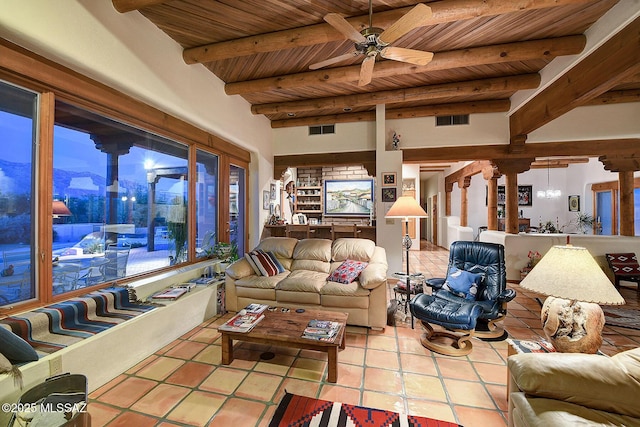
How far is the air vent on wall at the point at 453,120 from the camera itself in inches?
198

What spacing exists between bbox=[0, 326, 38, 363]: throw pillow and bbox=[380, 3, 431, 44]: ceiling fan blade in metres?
3.26

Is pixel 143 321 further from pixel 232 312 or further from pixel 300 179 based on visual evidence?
pixel 300 179

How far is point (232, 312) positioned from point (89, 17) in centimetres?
326

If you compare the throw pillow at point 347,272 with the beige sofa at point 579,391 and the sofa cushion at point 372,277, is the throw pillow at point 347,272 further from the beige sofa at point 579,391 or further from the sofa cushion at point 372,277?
the beige sofa at point 579,391

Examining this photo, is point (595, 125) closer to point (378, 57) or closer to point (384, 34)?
point (378, 57)

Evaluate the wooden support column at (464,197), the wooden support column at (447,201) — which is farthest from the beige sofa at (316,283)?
the wooden support column at (447,201)

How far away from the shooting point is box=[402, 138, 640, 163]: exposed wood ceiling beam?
4.61m

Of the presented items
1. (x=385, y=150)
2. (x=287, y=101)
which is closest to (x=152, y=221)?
(x=287, y=101)

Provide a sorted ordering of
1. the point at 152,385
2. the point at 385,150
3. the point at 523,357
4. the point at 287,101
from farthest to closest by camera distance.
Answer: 1. the point at 385,150
2. the point at 287,101
3. the point at 152,385
4. the point at 523,357

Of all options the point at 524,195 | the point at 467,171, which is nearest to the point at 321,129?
the point at 467,171

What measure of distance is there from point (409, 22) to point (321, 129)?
3.67m

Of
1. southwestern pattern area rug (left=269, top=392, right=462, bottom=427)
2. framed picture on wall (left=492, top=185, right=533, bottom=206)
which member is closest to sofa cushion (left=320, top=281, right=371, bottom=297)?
southwestern pattern area rug (left=269, top=392, right=462, bottom=427)

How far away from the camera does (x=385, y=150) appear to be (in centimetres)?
520

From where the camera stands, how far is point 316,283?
10.4 ft
